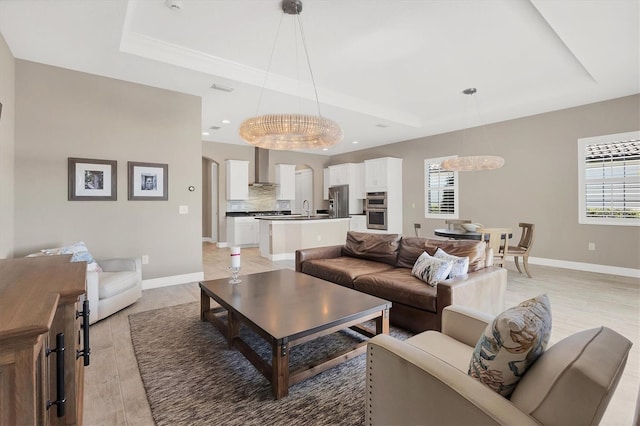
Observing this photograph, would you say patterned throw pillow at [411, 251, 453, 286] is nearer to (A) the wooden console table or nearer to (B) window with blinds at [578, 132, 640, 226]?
Answer: (A) the wooden console table

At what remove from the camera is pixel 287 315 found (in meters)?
1.99

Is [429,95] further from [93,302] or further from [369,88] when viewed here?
[93,302]

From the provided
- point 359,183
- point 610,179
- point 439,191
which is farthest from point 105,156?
point 610,179

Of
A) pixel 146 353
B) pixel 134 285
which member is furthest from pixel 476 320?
pixel 134 285

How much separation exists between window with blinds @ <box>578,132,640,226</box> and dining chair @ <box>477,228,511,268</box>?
78.1 inches

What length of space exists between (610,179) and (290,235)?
567 cm

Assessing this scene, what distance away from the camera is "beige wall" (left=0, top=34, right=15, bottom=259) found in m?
2.83

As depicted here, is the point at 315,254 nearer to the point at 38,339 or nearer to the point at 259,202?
the point at 38,339

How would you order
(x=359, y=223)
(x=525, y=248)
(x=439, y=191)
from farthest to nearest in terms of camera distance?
(x=359, y=223), (x=439, y=191), (x=525, y=248)

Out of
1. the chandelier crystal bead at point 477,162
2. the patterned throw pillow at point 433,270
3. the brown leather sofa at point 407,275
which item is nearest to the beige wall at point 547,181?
the chandelier crystal bead at point 477,162

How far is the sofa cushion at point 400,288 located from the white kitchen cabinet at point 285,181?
603 centimetres

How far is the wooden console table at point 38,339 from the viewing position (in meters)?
0.76

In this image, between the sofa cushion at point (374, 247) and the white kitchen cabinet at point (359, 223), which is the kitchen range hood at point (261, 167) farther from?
the sofa cushion at point (374, 247)

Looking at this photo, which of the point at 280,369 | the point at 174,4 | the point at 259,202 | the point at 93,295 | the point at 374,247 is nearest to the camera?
the point at 280,369
